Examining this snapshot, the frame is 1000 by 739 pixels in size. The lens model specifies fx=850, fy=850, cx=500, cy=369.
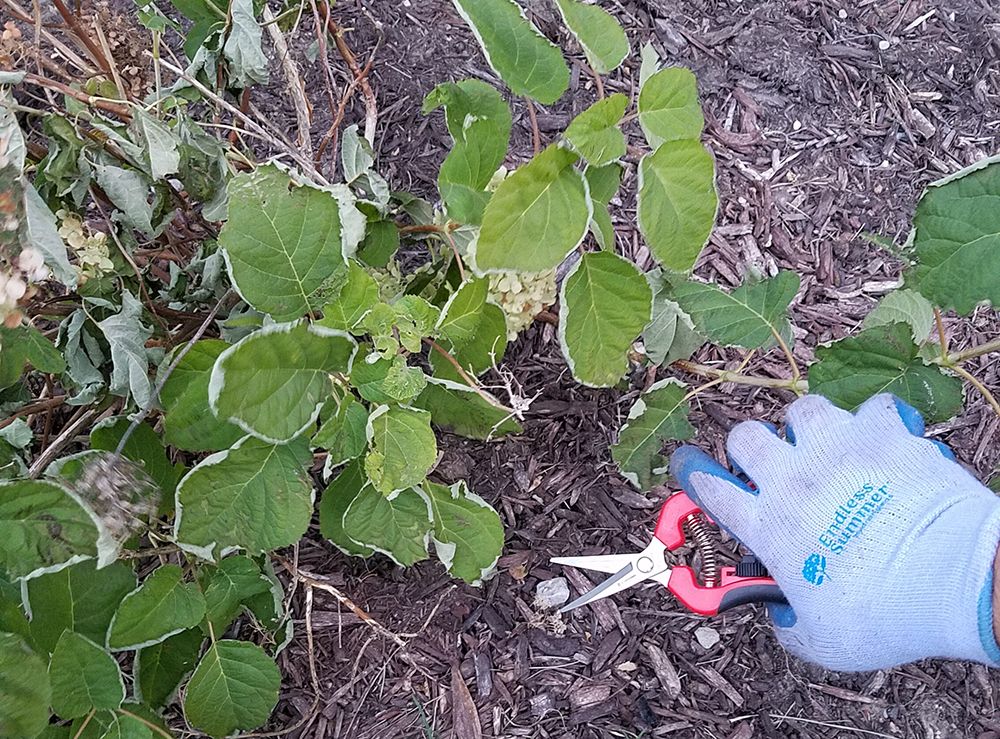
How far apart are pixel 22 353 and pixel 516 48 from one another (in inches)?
30.3

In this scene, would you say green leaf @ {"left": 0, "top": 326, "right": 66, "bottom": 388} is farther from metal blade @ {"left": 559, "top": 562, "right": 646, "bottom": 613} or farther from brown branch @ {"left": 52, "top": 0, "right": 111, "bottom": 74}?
metal blade @ {"left": 559, "top": 562, "right": 646, "bottom": 613}

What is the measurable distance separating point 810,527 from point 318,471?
38.4 inches

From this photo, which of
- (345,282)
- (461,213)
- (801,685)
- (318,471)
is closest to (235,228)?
(345,282)

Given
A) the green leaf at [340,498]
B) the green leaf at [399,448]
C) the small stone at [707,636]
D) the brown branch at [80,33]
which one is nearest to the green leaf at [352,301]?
the green leaf at [399,448]

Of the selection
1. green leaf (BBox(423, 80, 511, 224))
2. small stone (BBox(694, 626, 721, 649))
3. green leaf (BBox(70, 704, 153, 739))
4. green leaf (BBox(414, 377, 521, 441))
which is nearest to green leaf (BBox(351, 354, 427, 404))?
green leaf (BBox(414, 377, 521, 441))

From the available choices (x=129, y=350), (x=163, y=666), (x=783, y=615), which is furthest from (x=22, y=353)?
(x=783, y=615)

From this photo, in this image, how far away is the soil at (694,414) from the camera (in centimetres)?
174

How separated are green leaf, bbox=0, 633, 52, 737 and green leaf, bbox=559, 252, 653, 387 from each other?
0.79 metres

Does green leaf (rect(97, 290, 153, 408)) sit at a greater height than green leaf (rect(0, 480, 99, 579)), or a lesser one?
greater

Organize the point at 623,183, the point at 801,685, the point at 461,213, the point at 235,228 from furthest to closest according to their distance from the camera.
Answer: the point at 623,183 < the point at 801,685 < the point at 461,213 < the point at 235,228

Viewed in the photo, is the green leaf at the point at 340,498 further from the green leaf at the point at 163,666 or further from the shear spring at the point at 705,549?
the shear spring at the point at 705,549

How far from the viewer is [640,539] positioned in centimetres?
176

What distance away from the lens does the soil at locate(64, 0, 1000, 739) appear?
5.71ft

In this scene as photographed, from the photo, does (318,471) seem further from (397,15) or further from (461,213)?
(397,15)
